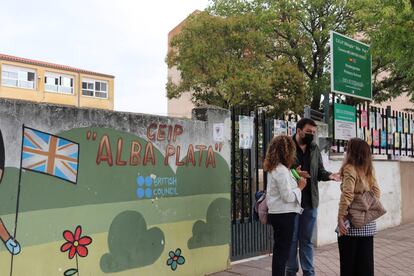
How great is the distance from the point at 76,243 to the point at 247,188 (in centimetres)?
293

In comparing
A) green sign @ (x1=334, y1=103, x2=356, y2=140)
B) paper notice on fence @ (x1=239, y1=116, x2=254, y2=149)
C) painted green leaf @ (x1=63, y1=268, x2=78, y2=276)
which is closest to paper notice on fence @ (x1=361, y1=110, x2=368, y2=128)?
green sign @ (x1=334, y1=103, x2=356, y2=140)

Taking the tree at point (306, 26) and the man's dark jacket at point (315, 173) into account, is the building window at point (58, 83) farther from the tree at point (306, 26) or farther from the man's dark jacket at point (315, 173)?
the man's dark jacket at point (315, 173)

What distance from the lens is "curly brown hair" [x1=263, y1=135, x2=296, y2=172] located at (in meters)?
4.68

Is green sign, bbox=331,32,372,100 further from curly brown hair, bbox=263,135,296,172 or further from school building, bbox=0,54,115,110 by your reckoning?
school building, bbox=0,54,115,110

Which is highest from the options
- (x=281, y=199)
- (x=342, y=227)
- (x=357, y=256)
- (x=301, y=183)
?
(x=301, y=183)

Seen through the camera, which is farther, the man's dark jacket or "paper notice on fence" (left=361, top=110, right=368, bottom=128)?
"paper notice on fence" (left=361, top=110, right=368, bottom=128)

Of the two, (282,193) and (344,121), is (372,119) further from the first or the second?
(282,193)

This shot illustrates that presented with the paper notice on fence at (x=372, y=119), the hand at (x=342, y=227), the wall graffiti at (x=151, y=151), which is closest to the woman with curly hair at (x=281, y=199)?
the hand at (x=342, y=227)

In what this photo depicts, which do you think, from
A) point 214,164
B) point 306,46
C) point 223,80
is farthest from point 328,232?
point 306,46

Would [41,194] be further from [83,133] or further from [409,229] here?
[409,229]

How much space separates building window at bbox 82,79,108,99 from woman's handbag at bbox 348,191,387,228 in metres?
50.9

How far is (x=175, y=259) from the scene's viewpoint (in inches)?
212

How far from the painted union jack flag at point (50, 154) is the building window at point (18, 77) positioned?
46255 millimetres

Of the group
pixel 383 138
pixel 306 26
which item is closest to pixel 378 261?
pixel 383 138
